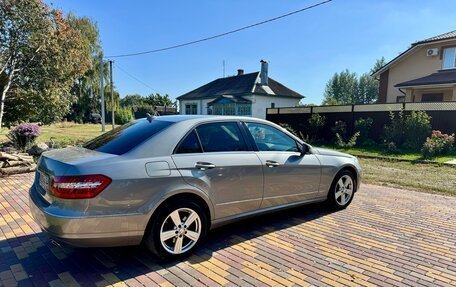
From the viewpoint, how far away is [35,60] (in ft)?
36.4

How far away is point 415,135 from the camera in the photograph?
12969 millimetres

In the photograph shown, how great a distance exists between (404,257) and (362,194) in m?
2.94

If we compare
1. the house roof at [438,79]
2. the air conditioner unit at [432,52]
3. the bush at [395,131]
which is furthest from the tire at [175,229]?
the air conditioner unit at [432,52]

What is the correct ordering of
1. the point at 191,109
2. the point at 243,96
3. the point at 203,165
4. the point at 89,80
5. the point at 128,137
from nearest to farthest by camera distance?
the point at 203,165, the point at 128,137, the point at 243,96, the point at 89,80, the point at 191,109

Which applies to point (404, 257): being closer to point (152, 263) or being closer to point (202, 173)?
point (202, 173)

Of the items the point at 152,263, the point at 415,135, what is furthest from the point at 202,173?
the point at 415,135

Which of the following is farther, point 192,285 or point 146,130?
point 146,130

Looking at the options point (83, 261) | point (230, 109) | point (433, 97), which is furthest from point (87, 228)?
point (230, 109)

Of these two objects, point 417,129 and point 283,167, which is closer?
point 283,167

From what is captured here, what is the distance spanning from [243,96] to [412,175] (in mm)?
23245

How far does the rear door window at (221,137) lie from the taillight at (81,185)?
1177 millimetres

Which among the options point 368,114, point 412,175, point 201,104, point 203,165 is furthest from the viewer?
point 201,104

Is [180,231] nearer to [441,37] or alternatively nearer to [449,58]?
[449,58]

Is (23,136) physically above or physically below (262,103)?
below
